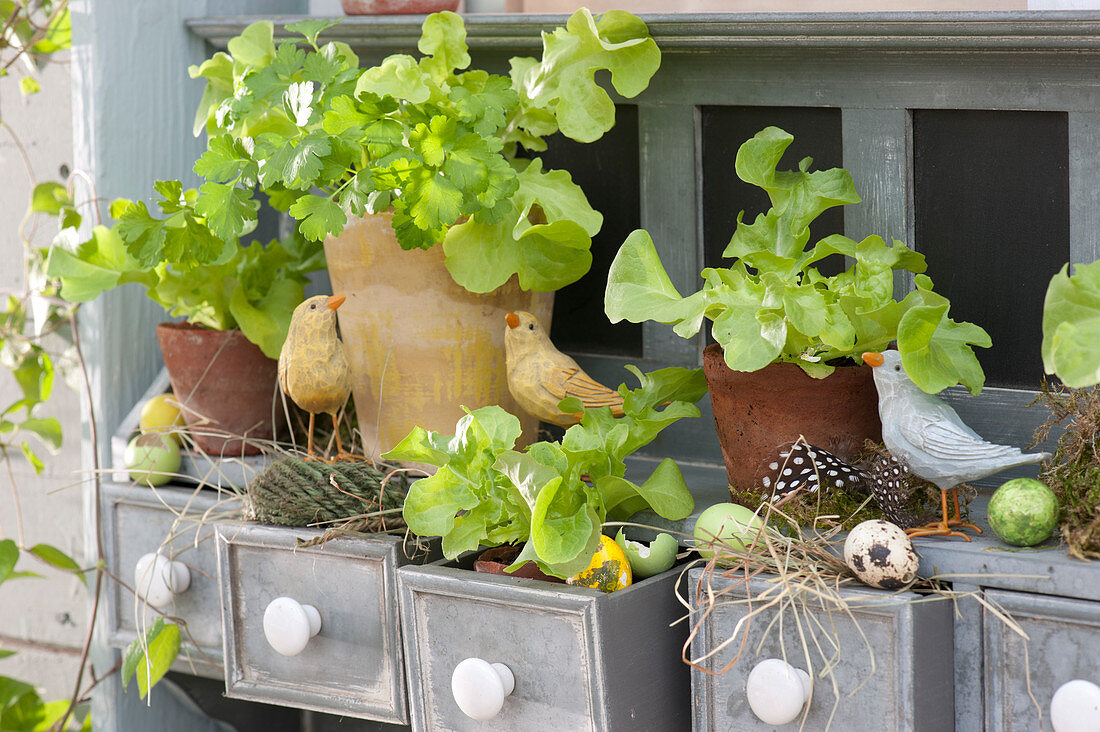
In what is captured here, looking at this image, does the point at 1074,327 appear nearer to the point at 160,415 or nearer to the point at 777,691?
the point at 777,691

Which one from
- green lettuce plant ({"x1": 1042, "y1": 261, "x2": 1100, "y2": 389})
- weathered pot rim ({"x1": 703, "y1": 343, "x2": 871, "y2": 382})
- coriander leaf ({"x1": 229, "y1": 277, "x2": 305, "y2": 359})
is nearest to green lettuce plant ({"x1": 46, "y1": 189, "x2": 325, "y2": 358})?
coriander leaf ({"x1": 229, "y1": 277, "x2": 305, "y2": 359})

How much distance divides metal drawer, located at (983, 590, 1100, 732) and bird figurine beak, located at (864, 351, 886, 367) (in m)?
0.16

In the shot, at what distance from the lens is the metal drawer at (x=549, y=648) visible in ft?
2.36

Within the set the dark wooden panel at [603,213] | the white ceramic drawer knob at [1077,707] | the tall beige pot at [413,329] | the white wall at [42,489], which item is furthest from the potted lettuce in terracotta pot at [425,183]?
the white wall at [42,489]

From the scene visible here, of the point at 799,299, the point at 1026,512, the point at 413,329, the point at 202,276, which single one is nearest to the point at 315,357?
the point at 413,329

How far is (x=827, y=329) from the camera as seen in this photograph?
76 cm

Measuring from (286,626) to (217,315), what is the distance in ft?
1.14

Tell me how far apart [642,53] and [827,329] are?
0.97 ft

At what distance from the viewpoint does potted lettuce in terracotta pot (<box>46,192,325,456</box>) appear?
40.7 inches

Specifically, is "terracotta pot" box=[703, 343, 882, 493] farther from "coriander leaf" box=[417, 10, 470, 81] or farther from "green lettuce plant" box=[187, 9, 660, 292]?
"coriander leaf" box=[417, 10, 470, 81]

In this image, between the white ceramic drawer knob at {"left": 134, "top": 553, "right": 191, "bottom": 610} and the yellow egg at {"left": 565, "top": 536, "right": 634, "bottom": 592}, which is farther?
the white ceramic drawer knob at {"left": 134, "top": 553, "right": 191, "bottom": 610}

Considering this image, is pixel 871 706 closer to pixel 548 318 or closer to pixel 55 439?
pixel 548 318

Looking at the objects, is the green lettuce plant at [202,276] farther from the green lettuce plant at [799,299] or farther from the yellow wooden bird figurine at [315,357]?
the green lettuce plant at [799,299]

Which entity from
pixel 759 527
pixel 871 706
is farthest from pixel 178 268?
pixel 871 706
